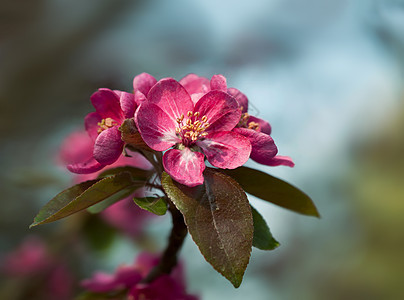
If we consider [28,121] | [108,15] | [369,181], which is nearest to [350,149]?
[369,181]

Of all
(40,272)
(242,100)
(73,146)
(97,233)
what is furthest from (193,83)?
(40,272)

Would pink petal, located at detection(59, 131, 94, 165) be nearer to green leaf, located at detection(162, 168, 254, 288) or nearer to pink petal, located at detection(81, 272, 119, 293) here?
pink petal, located at detection(81, 272, 119, 293)

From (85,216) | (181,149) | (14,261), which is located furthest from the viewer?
(14,261)

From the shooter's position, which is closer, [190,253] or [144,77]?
[144,77]

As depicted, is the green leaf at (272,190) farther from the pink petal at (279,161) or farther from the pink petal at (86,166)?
the pink petal at (86,166)

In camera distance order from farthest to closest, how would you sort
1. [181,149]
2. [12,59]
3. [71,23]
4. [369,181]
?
[369,181] → [71,23] → [12,59] → [181,149]

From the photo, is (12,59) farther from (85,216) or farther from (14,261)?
(85,216)
